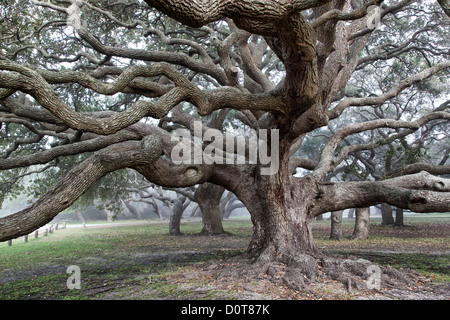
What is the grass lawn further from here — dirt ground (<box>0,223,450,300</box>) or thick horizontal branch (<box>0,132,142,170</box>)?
thick horizontal branch (<box>0,132,142,170</box>)

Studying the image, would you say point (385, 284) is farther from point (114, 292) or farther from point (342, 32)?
point (342, 32)

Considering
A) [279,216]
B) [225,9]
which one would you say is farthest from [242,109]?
[225,9]

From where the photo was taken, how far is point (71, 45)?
11703mm

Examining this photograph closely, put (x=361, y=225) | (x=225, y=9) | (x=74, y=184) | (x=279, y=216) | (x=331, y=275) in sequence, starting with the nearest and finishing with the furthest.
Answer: (x=225, y=9) < (x=74, y=184) < (x=331, y=275) < (x=279, y=216) < (x=361, y=225)

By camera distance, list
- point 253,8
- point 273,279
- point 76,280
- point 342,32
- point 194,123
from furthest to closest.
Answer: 1. point 194,123
2. point 342,32
3. point 76,280
4. point 273,279
5. point 253,8

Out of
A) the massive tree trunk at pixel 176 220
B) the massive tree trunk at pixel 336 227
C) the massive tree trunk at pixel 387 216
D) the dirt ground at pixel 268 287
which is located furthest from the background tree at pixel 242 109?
the massive tree trunk at pixel 387 216

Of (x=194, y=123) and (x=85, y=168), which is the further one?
(x=194, y=123)

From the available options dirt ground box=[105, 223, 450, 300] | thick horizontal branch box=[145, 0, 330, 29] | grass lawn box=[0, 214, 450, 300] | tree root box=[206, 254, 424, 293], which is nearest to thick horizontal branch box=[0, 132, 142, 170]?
grass lawn box=[0, 214, 450, 300]

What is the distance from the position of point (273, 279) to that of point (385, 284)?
5.81 ft

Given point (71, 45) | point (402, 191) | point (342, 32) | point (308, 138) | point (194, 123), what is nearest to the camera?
point (402, 191)

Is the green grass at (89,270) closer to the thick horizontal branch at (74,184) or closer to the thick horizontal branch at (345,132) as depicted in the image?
the thick horizontal branch at (74,184)

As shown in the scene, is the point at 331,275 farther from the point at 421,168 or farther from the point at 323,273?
the point at 421,168

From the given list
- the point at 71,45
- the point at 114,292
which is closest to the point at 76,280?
the point at 114,292

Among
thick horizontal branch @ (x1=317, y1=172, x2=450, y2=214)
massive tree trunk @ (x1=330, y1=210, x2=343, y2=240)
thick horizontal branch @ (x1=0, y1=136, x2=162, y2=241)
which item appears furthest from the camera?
massive tree trunk @ (x1=330, y1=210, x2=343, y2=240)
